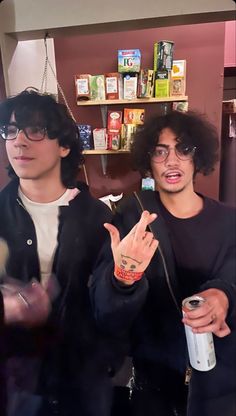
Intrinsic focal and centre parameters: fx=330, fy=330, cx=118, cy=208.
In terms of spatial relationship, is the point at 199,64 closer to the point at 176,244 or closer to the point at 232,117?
the point at 232,117

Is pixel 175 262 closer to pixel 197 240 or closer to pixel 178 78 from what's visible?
pixel 197 240

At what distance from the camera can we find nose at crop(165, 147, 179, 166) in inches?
25.3

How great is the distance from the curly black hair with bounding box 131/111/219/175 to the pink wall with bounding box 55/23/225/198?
0.02 m

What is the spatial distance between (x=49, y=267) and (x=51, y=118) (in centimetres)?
31

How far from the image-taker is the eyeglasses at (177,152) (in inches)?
25.2

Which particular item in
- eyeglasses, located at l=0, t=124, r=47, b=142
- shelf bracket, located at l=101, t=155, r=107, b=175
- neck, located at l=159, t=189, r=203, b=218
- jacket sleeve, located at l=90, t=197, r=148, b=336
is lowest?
jacket sleeve, located at l=90, t=197, r=148, b=336

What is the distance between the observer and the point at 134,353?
73 centimetres

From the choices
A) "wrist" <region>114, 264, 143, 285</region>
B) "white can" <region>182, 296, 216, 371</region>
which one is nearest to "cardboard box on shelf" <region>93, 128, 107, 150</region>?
"wrist" <region>114, 264, 143, 285</region>

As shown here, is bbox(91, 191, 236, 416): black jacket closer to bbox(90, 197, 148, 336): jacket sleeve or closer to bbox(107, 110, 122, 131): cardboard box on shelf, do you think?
bbox(90, 197, 148, 336): jacket sleeve

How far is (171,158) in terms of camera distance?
0.65m

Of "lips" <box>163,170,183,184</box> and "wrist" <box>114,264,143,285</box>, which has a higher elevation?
"lips" <box>163,170,183,184</box>

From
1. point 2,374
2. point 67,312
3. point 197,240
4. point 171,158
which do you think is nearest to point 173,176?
point 171,158

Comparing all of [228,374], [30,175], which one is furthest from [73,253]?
[228,374]

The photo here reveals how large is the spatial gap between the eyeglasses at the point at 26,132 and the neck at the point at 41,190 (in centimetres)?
9
